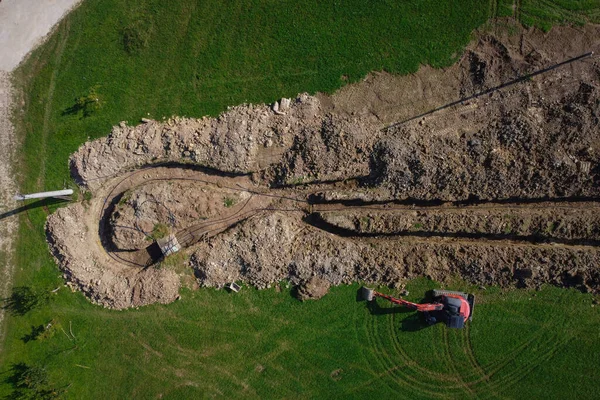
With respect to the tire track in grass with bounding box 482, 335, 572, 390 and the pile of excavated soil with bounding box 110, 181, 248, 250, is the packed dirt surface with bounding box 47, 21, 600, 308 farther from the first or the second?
the tire track in grass with bounding box 482, 335, 572, 390

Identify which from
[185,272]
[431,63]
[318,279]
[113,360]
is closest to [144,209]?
[185,272]

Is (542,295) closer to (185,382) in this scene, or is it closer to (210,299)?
(210,299)

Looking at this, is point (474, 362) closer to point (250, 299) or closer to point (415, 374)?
point (415, 374)

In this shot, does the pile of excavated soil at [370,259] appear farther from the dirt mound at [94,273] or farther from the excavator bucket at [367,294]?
the dirt mound at [94,273]

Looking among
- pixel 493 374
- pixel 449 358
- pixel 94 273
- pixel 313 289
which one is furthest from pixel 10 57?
pixel 493 374

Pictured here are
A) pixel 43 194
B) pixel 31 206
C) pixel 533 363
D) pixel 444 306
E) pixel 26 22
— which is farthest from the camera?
pixel 31 206

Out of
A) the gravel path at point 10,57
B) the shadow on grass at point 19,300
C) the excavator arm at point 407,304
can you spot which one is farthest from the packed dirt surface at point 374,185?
the gravel path at point 10,57

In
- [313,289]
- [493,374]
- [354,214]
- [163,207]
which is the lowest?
[493,374]
